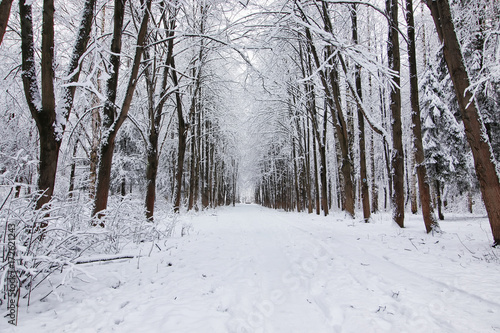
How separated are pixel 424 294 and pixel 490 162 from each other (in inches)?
124

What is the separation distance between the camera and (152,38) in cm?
894

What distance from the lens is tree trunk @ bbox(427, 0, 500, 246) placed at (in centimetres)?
423

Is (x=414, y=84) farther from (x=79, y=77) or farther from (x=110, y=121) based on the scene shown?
(x=79, y=77)

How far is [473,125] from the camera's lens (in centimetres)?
443

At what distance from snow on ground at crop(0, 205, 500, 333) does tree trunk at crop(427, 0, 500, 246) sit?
2.75 feet

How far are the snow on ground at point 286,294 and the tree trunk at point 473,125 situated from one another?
84 cm

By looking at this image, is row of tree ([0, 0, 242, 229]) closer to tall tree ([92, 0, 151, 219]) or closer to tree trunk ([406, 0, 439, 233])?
tall tree ([92, 0, 151, 219])

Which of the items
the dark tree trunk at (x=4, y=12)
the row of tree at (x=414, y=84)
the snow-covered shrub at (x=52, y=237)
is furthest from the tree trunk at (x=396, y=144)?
the dark tree trunk at (x=4, y=12)

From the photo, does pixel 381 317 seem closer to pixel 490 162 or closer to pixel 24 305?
pixel 24 305

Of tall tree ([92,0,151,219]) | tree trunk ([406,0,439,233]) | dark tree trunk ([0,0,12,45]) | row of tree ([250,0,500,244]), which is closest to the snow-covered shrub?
tall tree ([92,0,151,219])

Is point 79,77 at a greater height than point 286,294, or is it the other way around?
point 79,77

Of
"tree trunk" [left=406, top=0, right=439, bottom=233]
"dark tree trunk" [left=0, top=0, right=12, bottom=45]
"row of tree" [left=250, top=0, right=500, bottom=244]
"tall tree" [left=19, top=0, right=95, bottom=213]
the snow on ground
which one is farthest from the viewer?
"tree trunk" [left=406, top=0, right=439, bottom=233]

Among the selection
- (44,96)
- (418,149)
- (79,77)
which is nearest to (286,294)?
(44,96)

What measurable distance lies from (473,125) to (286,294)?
4502 millimetres
